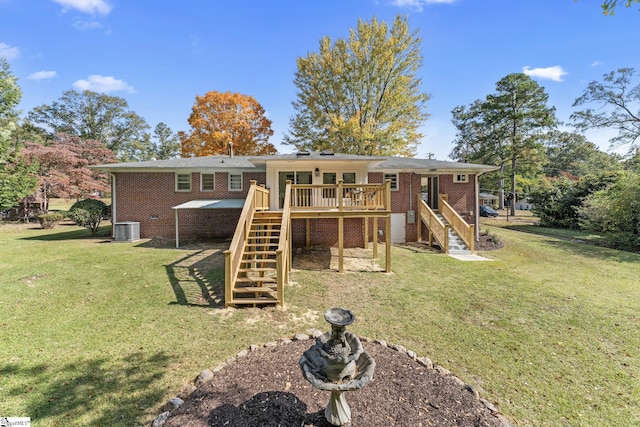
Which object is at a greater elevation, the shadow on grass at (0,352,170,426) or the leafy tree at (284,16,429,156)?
the leafy tree at (284,16,429,156)

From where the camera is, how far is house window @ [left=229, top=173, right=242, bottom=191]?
45.5ft

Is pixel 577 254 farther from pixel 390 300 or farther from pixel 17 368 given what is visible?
pixel 17 368

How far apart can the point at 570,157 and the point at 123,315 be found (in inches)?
2656

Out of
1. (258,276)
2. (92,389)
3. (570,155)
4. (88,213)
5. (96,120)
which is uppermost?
(96,120)

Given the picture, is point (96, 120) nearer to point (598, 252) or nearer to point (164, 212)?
point (164, 212)

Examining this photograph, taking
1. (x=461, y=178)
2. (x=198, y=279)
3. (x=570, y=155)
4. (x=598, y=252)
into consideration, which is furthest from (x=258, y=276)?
(x=570, y=155)

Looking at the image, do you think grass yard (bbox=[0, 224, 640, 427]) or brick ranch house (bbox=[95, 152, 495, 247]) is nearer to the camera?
grass yard (bbox=[0, 224, 640, 427])

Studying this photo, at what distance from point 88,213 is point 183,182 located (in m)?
5.40

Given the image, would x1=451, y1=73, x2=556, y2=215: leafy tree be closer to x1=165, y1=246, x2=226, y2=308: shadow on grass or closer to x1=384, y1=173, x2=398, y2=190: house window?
x1=384, y1=173, x2=398, y2=190: house window

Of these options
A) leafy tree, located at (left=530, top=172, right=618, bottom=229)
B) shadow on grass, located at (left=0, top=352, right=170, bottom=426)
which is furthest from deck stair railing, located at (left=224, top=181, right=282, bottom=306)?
leafy tree, located at (left=530, top=172, right=618, bottom=229)

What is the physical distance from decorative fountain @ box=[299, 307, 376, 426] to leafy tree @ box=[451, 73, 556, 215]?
3082 cm

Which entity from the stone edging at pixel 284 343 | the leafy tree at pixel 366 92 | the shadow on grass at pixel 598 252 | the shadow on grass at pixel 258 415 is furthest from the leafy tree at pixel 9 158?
the shadow on grass at pixel 598 252

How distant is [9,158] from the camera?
13.4 metres

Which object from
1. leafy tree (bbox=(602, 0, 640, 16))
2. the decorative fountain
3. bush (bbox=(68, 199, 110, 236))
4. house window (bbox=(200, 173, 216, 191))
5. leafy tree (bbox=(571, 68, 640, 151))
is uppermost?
leafy tree (bbox=(571, 68, 640, 151))
